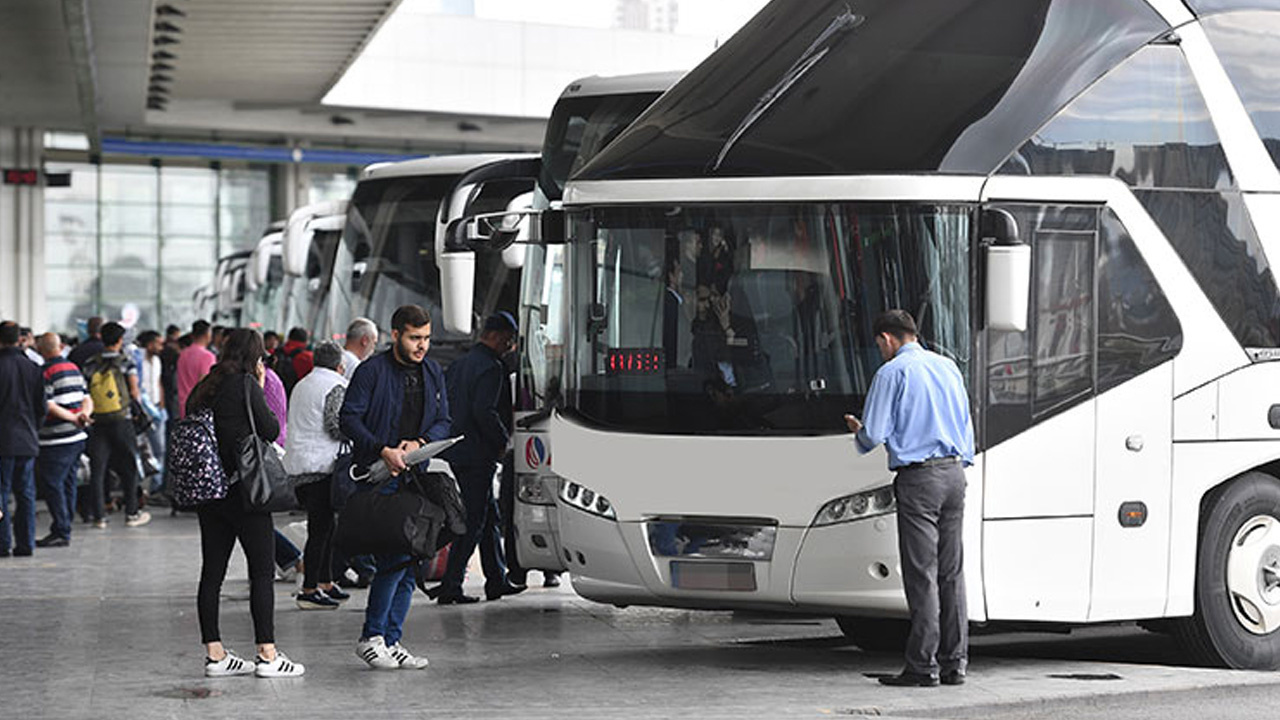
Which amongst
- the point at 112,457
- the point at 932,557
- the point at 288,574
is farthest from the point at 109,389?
the point at 932,557

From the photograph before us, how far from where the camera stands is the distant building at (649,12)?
153 ft

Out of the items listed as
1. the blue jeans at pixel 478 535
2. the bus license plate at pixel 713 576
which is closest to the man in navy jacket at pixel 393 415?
the bus license plate at pixel 713 576

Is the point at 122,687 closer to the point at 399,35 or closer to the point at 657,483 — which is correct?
the point at 657,483

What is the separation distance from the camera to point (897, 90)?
10359mm

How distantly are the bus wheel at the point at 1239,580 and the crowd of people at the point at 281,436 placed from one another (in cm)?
390

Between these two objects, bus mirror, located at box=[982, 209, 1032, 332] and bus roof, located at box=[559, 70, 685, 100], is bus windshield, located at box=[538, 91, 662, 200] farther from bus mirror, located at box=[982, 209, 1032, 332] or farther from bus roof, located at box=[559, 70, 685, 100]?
bus mirror, located at box=[982, 209, 1032, 332]

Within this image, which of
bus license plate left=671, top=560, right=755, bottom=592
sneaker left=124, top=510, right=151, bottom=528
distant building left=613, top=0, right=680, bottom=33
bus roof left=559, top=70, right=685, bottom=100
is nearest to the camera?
bus license plate left=671, top=560, right=755, bottom=592

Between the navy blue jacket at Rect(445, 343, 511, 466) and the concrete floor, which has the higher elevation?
the navy blue jacket at Rect(445, 343, 511, 466)

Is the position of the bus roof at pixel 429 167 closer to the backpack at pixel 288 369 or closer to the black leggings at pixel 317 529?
the backpack at pixel 288 369

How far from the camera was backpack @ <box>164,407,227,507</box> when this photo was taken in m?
9.93

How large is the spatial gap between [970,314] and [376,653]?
339 centimetres

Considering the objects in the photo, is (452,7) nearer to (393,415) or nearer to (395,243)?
(395,243)

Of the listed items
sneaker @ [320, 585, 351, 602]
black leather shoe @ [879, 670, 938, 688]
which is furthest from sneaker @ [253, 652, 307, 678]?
sneaker @ [320, 585, 351, 602]

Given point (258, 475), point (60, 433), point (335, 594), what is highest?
point (258, 475)
